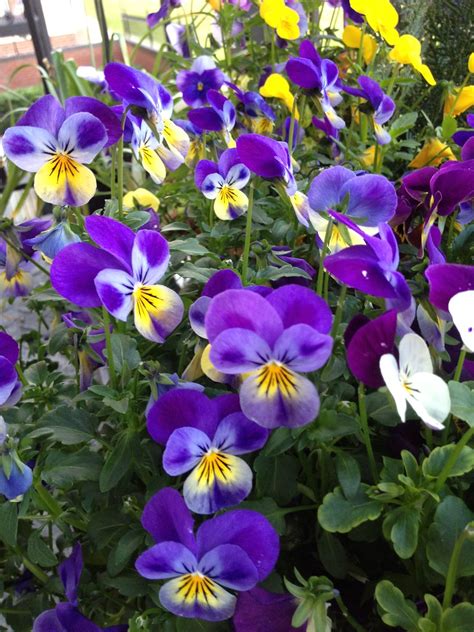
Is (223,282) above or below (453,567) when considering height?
above

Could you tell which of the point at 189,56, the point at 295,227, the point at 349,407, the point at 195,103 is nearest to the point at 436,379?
the point at 349,407

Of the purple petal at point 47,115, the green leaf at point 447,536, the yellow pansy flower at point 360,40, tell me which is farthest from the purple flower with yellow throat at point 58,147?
the yellow pansy flower at point 360,40

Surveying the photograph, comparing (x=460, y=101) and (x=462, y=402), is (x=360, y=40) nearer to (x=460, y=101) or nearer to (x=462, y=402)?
(x=460, y=101)

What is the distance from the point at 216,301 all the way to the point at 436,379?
0.12 meters

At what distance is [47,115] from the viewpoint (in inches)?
18.7

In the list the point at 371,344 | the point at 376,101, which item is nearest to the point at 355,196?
the point at 371,344

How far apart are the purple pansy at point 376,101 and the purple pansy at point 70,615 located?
1.70 ft

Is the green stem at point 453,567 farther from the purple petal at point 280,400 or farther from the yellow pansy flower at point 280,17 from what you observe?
the yellow pansy flower at point 280,17

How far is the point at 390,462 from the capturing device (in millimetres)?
411

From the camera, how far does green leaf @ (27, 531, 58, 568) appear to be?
1.65 ft

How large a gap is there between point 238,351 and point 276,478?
125 mm

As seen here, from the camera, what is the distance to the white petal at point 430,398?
0.34 m

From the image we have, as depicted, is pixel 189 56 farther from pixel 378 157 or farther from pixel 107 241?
pixel 107 241

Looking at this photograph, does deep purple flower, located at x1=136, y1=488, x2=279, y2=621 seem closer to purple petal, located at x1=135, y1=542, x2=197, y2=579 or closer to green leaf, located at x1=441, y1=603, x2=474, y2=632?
purple petal, located at x1=135, y1=542, x2=197, y2=579
